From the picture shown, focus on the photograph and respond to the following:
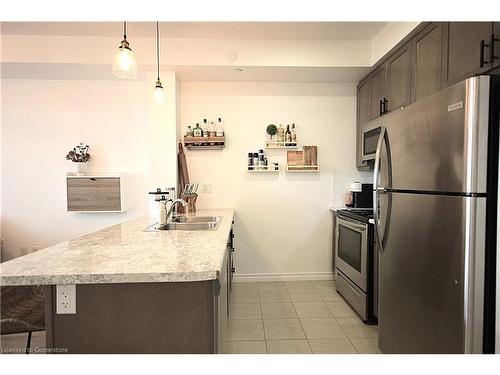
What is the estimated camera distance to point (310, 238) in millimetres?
3609

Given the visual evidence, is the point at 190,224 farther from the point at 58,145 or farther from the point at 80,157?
the point at 58,145

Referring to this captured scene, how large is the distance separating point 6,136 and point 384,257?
4.19m

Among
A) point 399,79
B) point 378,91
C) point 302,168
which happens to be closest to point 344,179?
point 302,168

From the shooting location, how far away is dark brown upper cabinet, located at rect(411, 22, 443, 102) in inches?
79.4

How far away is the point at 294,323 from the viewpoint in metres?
2.54

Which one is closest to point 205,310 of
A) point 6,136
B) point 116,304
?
point 116,304

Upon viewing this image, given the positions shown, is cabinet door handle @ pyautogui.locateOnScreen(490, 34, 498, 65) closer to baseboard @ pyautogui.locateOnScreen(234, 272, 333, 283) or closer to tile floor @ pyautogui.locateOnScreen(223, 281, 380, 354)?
tile floor @ pyautogui.locateOnScreen(223, 281, 380, 354)

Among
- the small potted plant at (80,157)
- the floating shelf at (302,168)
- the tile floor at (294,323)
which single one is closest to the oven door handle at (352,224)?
the floating shelf at (302,168)

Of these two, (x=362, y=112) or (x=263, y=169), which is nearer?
(x=362, y=112)

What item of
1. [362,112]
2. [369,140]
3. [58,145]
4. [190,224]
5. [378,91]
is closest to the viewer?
[190,224]

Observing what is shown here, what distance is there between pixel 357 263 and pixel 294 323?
787mm

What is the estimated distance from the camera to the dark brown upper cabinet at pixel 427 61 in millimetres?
2018

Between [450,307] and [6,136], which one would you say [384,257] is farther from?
[6,136]

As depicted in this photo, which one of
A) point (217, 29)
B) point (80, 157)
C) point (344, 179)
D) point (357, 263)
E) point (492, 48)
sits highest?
point (217, 29)
